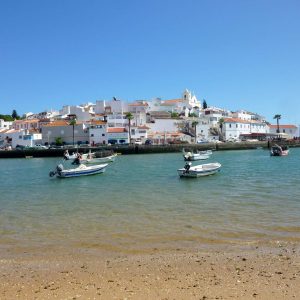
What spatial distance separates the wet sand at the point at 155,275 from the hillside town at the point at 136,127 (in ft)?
277

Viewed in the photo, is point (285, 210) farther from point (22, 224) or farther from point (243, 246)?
point (22, 224)

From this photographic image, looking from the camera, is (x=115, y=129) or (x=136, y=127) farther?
(x=136, y=127)

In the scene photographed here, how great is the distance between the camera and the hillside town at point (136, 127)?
9838cm

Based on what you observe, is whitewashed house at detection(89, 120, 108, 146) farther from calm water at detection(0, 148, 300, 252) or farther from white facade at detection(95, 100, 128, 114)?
calm water at detection(0, 148, 300, 252)

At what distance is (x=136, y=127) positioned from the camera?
10062 centimetres

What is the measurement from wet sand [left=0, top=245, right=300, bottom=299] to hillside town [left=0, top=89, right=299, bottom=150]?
277 ft

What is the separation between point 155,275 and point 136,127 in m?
92.1

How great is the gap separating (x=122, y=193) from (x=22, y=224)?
9.55 meters

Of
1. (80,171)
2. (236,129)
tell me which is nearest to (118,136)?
(236,129)

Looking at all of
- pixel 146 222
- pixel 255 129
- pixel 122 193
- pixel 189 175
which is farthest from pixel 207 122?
pixel 146 222

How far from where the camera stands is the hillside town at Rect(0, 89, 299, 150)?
98.4 metres

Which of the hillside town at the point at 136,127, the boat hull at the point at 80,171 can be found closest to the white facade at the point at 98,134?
the hillside town at the point at 136,127

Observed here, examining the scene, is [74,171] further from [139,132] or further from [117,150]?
[139,132]

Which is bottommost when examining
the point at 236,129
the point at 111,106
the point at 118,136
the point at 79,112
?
the point at 118,136
